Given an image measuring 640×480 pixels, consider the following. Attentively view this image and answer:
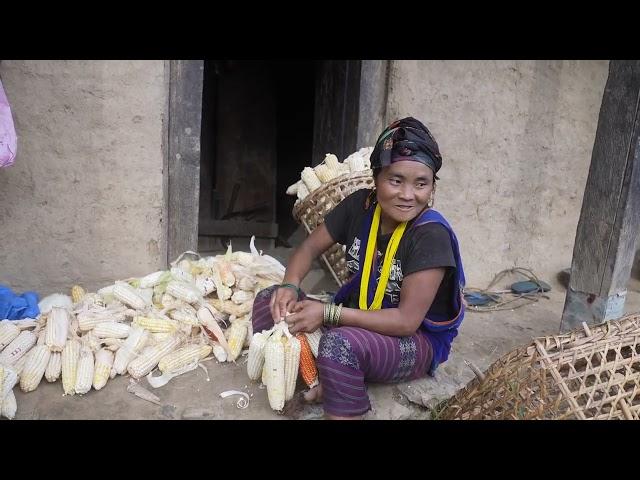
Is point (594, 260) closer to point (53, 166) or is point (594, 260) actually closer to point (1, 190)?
point (53, 166)

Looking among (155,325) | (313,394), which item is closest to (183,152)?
(155,325)

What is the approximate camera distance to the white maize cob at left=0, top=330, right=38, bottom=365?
2.81m

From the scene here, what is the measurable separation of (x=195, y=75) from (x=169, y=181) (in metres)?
0.73

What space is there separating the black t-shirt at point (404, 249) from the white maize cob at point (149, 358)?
96cm

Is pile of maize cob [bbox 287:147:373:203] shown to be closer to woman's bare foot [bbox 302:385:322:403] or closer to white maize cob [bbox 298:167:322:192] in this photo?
white maize cob [bbox 298:167:322:192]

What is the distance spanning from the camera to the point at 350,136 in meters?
4.41

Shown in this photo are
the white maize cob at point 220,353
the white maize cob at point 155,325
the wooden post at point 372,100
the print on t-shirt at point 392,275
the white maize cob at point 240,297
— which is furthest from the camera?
the wooden post at point 372,100

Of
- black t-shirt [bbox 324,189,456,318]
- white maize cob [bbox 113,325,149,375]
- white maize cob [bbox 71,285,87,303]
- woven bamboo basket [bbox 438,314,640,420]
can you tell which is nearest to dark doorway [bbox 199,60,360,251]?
white maize cob [bbox 71,285,87,303]

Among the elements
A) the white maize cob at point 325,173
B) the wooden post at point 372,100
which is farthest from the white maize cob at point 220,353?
the wooden post at point 372,100

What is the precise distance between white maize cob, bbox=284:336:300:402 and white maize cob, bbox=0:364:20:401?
4.00ft

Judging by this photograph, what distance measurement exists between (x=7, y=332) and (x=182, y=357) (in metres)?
0.91

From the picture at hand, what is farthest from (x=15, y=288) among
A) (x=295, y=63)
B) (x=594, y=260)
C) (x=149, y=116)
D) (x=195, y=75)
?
(x=295, y=63)

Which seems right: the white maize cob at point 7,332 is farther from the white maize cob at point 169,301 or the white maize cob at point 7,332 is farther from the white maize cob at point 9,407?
the white maize cob at point 169,301

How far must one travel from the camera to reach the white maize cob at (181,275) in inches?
140
